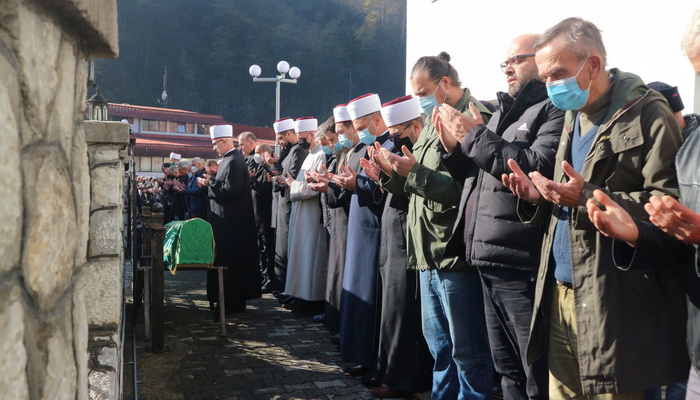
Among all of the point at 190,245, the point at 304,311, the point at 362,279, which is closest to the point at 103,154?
the point at 362,279

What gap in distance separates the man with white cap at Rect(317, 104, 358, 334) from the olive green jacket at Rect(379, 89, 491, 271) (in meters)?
1.76

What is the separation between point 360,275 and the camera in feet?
17.3

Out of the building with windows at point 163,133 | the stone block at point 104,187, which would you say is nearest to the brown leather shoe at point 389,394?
the stone block at point 104,187

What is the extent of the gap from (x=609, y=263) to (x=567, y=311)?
0.32m

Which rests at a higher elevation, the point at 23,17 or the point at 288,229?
the point at 23,17

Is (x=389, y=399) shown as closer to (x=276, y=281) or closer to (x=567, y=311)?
(x=567, y=311)

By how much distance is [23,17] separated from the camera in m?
1.05

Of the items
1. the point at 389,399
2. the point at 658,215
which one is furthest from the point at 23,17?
the point at 389,399

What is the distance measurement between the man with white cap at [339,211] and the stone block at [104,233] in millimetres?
2390

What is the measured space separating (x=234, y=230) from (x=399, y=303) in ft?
12.0

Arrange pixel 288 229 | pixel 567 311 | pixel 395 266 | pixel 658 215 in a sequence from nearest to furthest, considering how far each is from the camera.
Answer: pixel 658 215 → pixel 567 311 → pixel 395 266 → pixel 288 229

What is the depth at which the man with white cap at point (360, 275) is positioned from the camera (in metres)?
5.19

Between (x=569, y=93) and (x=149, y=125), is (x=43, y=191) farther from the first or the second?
(x=149, y=125)

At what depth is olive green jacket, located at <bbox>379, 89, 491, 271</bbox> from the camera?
3.73 metres
